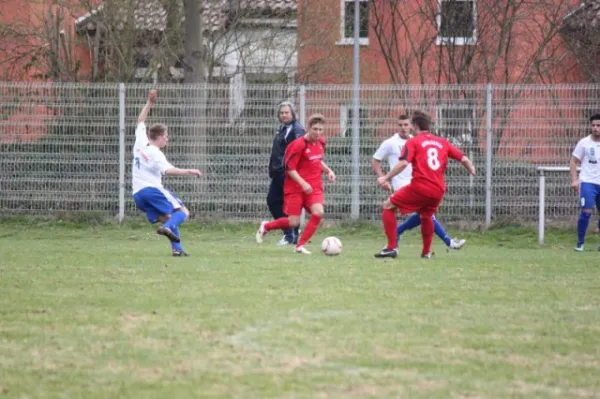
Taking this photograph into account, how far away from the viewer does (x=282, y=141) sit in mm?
16500

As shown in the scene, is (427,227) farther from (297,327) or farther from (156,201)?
(297,327)

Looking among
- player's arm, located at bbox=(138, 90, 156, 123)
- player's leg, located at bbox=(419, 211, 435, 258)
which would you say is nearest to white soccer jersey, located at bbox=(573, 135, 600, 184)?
player's leg, located at bbox=(419, 211, 435, 258)

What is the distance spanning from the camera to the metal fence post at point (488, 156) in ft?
63.7

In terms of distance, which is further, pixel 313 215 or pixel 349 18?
pixel 349 18

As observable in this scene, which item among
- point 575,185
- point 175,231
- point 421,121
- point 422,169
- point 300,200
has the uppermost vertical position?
point 421,121

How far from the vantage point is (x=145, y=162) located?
542 inches

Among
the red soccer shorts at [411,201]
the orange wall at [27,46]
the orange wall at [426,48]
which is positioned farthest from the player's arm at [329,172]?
the orange wall at [27,46]

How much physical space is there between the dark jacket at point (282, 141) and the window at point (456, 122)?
3.87 metres

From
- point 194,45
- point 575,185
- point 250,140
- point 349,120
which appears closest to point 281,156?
point 250,140

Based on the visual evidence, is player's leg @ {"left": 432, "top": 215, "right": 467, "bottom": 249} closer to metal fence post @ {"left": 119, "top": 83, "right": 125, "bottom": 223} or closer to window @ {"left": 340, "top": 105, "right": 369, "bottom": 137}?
window @ {"left": 340, "top": 105, "right": 369, "bottom": 137}

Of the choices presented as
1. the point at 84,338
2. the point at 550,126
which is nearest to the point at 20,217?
the point at 550,126

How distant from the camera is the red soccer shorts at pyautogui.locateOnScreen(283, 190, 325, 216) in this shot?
46.9ft

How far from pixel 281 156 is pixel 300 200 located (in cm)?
233

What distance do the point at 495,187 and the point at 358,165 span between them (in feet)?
7.52
